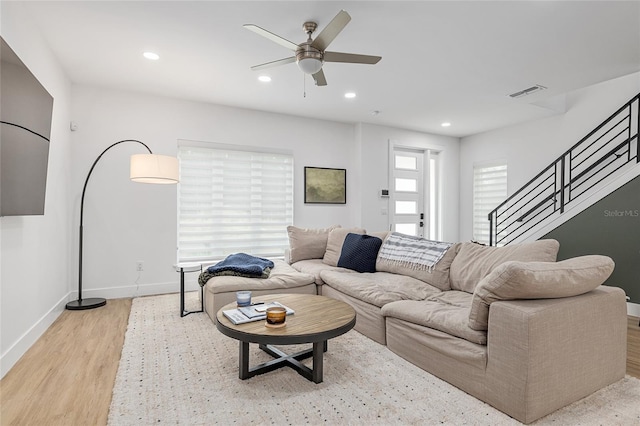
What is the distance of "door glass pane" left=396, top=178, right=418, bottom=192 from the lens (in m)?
6.18

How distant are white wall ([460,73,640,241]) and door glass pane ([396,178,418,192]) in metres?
1.11

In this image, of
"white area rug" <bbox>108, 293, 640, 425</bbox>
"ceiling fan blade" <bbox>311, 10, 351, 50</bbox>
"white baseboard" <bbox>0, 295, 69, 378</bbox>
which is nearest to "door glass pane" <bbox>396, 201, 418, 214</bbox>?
"white area rug" <bbox>108, 293, 640, 425</bbox>

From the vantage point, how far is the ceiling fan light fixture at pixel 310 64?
250 centimetres

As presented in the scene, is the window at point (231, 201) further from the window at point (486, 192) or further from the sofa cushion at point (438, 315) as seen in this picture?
the window at point (486, 192)

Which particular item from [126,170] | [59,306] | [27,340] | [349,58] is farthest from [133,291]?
[349,58]

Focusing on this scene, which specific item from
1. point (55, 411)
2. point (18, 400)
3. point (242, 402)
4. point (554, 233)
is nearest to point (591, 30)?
point (554, 233)

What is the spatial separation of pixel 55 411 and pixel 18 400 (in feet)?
1.04

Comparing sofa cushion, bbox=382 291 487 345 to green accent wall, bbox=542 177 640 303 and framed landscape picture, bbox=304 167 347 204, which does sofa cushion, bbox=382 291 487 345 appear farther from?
framed landscape picture, bbox=304 167 347 204

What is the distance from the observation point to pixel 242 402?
1898 millimetres

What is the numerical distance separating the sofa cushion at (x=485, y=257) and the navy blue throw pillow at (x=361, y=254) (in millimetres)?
946

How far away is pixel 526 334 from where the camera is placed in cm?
168

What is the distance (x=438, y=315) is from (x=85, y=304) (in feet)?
12.1

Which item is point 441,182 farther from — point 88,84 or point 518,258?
point 88,84

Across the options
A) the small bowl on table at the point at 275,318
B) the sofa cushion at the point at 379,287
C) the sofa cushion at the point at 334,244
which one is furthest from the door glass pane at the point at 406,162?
the small bowl on table at the point at 275,318
